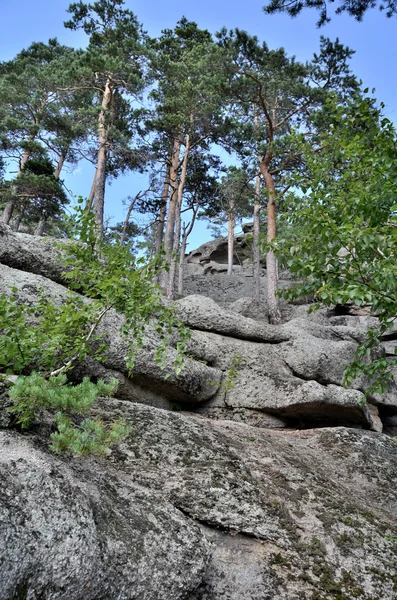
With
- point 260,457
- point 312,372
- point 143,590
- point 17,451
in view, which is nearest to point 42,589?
point 143,590

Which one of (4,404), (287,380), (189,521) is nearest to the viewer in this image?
(189,521)

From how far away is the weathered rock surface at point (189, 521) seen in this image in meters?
2.64

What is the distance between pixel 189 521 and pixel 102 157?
16799 millimetres

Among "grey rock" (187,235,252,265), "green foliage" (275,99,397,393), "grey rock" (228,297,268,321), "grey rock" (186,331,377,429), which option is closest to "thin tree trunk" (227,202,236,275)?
"grey rock" (187,235,252,265)

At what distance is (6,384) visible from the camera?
3.97 meters

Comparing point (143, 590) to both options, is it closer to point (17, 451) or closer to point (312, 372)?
point (17, 451)

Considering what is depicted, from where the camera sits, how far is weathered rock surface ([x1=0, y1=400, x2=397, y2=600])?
8.66 ft

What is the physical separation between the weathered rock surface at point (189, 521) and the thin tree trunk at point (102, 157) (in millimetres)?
12543

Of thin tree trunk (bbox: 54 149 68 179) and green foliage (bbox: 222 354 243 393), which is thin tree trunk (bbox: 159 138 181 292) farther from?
green foliage (bbox: 222 354 243 393)

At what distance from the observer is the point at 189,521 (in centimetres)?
361

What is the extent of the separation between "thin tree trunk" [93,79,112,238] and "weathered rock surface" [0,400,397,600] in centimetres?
1254

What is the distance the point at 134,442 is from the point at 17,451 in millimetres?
1752

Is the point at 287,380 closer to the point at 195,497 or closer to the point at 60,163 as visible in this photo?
the point at 195,497

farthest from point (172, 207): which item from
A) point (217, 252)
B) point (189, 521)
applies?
point (217, 252)
